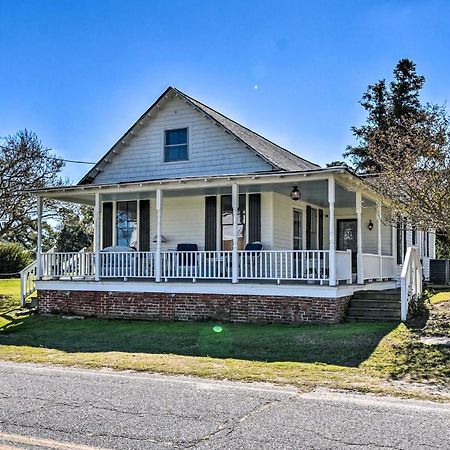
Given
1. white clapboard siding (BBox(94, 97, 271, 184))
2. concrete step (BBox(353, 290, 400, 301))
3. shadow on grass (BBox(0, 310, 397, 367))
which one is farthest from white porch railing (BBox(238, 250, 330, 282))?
white clapboard siding (BBox(94, 97, 271, 184))

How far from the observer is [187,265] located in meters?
15.9

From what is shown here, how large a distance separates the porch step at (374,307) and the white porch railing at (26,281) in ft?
32.8

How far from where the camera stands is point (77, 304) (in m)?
16.9

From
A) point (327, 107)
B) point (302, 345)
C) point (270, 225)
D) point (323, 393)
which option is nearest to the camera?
point (323, 393)

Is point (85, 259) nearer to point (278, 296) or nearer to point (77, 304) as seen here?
point (77, 304)

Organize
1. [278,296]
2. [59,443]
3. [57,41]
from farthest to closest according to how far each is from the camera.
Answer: [57,41], [278,296], [59,443]

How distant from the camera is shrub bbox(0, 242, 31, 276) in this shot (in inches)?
1383

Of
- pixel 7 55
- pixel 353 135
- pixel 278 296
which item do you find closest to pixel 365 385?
pixel 278 296

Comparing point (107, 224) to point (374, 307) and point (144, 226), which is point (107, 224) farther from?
point (374, 307)

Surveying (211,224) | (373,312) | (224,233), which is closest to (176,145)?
(211,224)

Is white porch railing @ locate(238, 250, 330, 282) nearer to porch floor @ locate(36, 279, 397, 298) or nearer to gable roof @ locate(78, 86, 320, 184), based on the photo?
porch floor @ locate(36, 279, 397, 298)

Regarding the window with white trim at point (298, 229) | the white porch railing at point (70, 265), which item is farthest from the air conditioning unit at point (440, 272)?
the white porch railing at point (70, 265)

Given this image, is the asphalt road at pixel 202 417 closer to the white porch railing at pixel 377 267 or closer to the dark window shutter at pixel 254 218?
the white porch railing at pixel 377 267

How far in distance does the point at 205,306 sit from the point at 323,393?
25.9 ft
